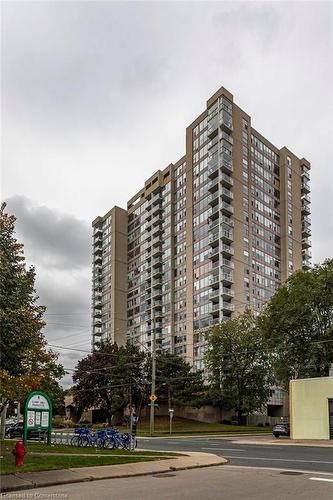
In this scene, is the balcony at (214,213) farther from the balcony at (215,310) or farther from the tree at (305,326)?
the tree at (305,326)

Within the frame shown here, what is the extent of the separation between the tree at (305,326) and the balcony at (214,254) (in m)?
34.4

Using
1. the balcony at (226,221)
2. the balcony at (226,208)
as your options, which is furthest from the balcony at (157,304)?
the balcony at (226,208)

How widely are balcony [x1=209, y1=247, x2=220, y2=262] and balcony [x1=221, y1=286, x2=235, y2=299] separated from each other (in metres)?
5.40

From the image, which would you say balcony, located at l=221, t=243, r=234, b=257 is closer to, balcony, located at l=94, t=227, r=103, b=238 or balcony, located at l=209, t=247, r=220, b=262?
balcony, located at l=209, t=247, r=220, b=262

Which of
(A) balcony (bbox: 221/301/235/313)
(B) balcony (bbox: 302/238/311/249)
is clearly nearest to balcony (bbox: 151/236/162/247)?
(A) balcony (bbox: 221/301/235/313)

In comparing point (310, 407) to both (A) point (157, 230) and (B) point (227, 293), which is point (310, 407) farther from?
(A) point (157, 230)

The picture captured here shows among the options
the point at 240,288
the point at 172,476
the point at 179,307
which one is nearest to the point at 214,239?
the point at 240,288

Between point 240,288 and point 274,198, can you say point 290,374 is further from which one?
point 274,198

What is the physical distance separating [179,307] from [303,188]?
36700 millimetres

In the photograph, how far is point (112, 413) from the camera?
7744cm

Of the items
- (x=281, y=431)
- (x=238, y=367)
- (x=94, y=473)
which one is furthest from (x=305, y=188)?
(x=94, y=473)

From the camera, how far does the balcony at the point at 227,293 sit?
8837 centimetres

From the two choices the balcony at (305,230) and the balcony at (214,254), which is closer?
the balcony at (214,254)

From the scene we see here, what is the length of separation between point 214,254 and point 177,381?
83.9 feet
